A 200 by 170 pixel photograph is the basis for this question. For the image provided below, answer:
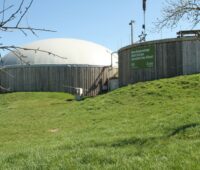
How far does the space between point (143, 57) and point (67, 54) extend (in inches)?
530

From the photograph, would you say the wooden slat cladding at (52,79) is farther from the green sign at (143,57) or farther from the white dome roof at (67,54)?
the green sign at (143,57)

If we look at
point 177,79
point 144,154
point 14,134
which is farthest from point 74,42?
point 144,154

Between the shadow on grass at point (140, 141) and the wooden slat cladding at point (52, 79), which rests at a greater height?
the wooden slat cladding at point (52, 79)

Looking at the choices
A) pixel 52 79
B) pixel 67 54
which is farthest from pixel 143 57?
pixel 67 54

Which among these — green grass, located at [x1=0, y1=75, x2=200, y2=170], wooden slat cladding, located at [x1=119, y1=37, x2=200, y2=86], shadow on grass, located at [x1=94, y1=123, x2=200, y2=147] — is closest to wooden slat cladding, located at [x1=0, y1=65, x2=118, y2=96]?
green grass, located at [x1=0, y1=75, x2=200, y2=170]

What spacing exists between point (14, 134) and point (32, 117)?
179 inches

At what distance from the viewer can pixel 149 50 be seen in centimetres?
2691

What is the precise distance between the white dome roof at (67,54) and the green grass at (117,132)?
29.0ft

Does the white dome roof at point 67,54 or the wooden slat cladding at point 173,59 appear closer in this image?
the wooden slat cladding at point 173,59

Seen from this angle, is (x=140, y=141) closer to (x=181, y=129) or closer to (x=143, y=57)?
(x=181, y=129)

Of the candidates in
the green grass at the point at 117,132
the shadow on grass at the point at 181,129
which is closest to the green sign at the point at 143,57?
the green grass at the point at 117,132

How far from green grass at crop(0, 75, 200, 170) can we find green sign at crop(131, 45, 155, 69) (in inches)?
164

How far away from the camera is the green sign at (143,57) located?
2666 centimetres

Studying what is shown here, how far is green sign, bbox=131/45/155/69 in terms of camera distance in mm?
26656
